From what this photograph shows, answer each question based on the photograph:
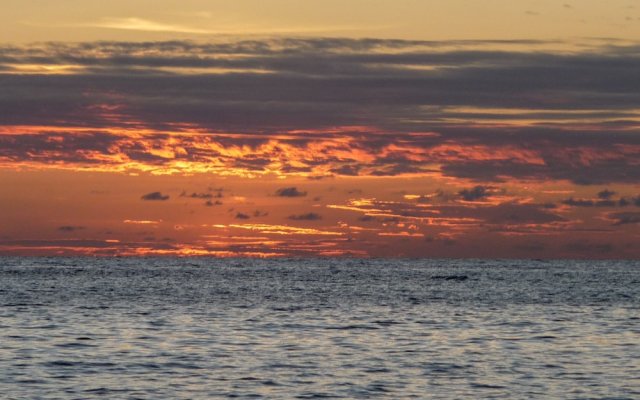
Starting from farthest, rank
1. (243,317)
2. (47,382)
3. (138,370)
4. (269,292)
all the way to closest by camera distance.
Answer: (269,292), (243,317), (138,370), (47,382)

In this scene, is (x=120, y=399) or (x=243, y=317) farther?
(x=243, y=317)

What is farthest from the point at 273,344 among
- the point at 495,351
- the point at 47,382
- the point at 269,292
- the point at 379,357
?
the point at 269,292

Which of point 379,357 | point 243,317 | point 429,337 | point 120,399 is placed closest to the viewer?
point 120,399

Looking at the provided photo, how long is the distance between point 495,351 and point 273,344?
37.6 ft

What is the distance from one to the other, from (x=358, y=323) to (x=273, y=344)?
49.9 ft

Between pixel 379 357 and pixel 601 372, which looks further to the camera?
pixel 379 357

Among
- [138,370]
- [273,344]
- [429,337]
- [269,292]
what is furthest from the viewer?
[269,292]

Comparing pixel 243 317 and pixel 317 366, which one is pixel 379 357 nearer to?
pixel 317 366

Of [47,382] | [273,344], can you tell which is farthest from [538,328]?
[47,382]

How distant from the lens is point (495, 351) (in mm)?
53812

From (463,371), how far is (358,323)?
24.8 metres

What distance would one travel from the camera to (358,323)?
70875 millimetres

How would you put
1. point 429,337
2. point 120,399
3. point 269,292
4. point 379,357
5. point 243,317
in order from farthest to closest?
1. point 269,292
2. point 243,317
3. point 429,337
4. point 379,357
5. point 120,399

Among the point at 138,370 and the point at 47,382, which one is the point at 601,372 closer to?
the point at 138,370
